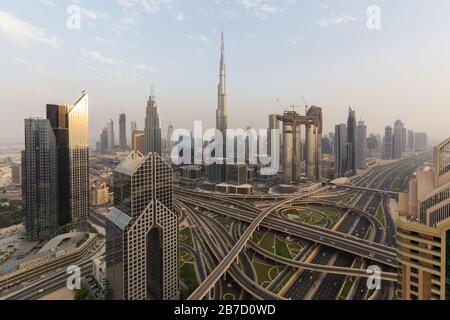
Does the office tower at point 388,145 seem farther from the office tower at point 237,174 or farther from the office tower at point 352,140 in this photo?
the office tower at point 237,174

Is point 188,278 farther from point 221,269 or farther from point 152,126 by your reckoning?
point 152,126

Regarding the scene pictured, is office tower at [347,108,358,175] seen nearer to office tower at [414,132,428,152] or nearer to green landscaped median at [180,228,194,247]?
green landscaped median at [180,228,194,247]

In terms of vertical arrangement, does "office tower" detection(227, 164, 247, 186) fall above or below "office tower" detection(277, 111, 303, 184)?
below

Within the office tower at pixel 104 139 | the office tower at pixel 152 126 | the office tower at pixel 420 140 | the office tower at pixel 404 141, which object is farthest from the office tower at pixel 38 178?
the office tower at pixel 420 140

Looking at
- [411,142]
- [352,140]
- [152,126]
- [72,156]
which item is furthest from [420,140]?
[72,156]

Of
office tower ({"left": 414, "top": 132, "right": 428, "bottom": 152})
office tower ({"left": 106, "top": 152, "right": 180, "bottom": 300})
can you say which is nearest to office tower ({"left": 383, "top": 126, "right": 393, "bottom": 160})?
office tower ({"left": 414, "top": 132, "right": 428, "bottom": 152})
